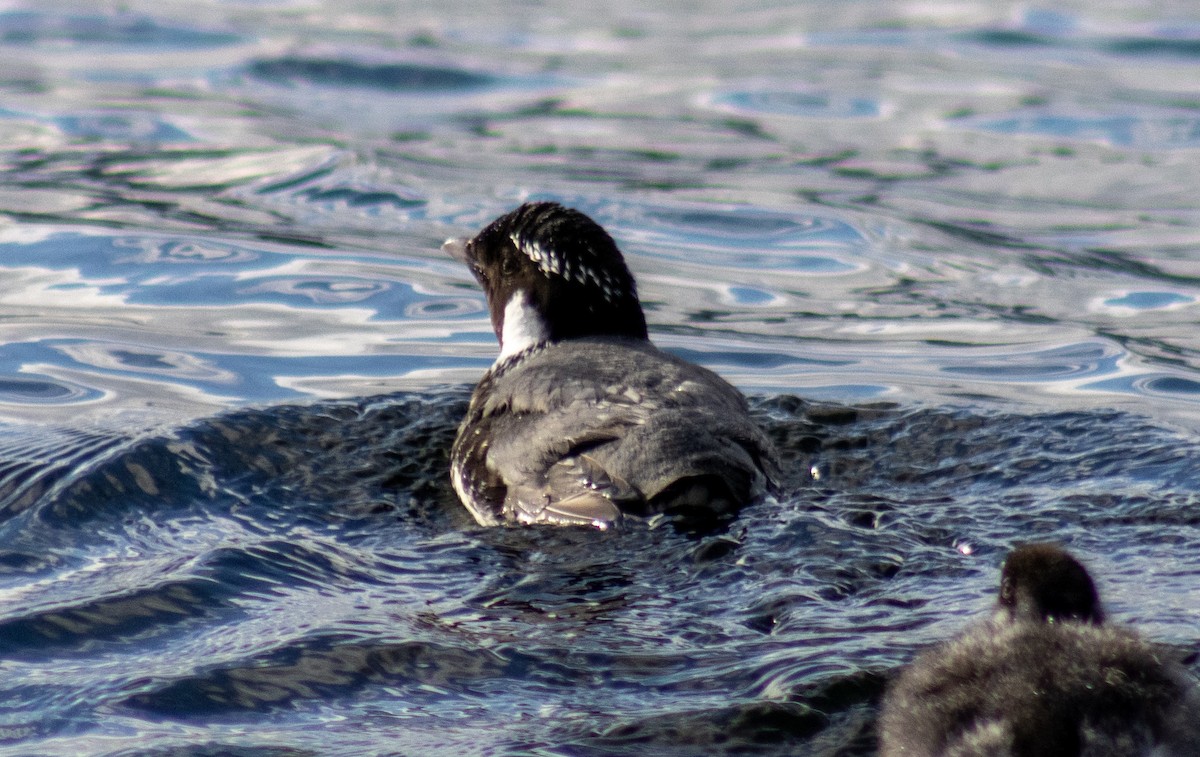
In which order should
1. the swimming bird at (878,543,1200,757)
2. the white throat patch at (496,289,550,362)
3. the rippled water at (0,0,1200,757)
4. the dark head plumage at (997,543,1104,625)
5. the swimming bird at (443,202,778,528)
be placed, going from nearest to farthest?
the swimming bird at (878,543,1200,757) → the dark head plumage at (997,543,1104,625) → the rippled water at (0,0,1200,757) → the swimming bird at (443,202,778,528) → the white throat patch at (496,289,550,362)

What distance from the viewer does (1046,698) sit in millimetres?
3795

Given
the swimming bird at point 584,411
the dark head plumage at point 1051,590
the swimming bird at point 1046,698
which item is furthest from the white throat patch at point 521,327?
the swimming bird at point 1046,698

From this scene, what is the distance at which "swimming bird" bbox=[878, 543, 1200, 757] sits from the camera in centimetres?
375

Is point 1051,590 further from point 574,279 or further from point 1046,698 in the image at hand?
point 574,279

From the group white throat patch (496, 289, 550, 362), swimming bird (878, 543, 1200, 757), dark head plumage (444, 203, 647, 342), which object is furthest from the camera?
white throat patch (496, 289, 550, 362)

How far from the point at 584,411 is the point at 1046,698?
286 cm

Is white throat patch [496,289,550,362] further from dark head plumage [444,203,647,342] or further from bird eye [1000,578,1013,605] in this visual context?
bird eye [1000,578,1013,605]

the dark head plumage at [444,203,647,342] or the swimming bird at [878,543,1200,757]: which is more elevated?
the dark head plumage at [444,203,647,342]

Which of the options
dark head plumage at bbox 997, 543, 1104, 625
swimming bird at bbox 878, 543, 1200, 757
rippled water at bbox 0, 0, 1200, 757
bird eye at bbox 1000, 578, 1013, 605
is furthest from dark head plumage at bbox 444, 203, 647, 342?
swimming bird at bbox 878, 543, 1200, 757

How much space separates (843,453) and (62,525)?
10.9ft

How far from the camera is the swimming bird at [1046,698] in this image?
3.75 meters

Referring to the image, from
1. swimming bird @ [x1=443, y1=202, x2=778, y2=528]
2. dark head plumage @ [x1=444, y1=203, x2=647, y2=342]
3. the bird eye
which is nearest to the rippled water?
swimming bird @ [x1=443, y1=202, x2=778, y2=528]

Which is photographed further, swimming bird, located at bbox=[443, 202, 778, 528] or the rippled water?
swimming bird, located at bbox=[443, 202, 778, 528]

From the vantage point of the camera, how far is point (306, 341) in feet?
32.6
